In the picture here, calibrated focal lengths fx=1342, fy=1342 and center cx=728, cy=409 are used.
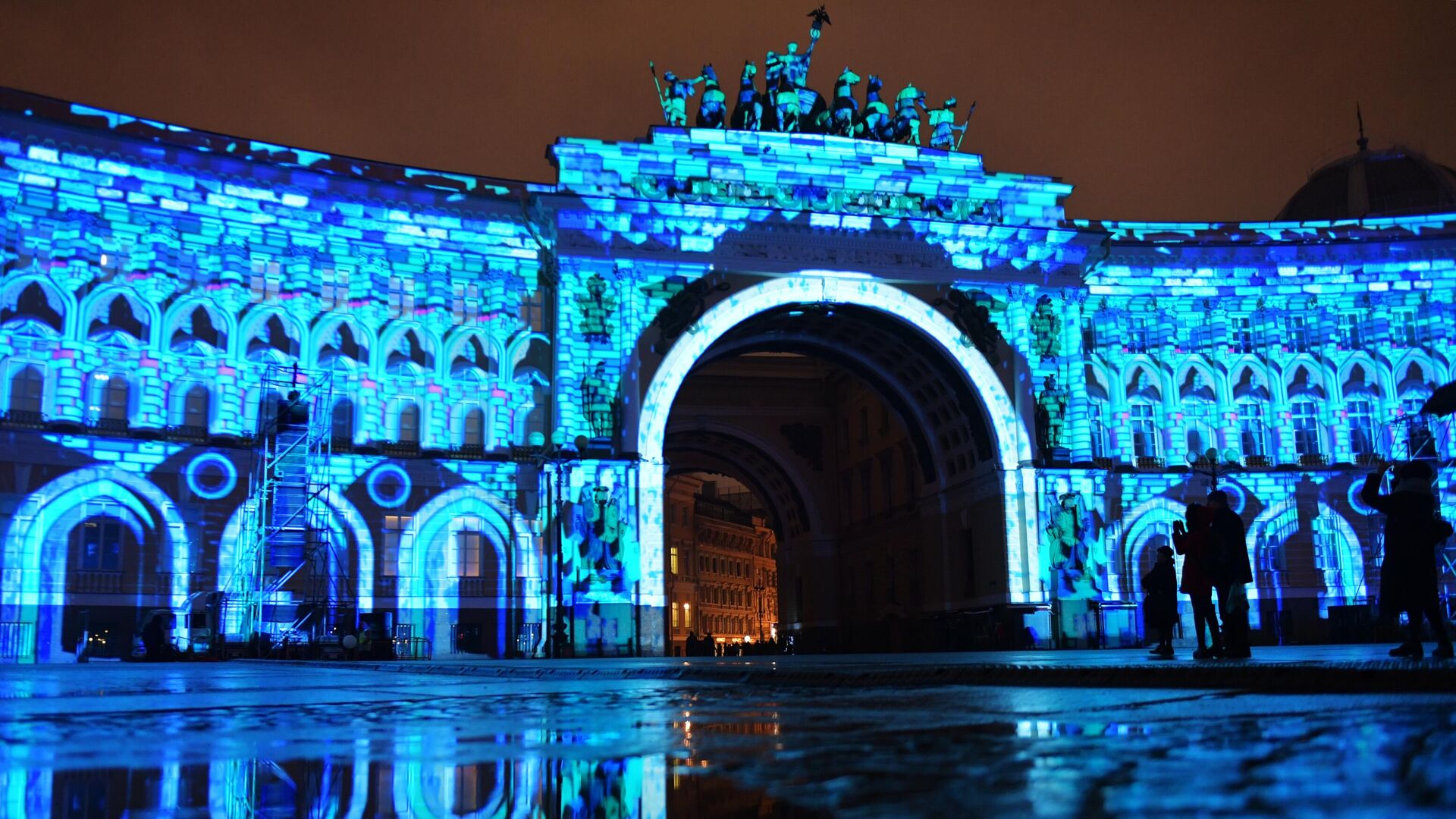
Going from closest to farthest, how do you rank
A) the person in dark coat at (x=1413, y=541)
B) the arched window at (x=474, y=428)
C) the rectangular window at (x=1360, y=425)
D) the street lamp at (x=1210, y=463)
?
the person in dark coat at (x=1413, y=541), the arched window at (x=474, y=428), the street lamp at (x=1210, y=463), the rectangular window at (x=1360, y=425)

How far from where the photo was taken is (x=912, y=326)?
3512 centimetres

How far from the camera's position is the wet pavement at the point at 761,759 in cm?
213

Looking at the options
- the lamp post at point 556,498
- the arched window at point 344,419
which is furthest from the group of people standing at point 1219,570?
the arched window at point 344,419

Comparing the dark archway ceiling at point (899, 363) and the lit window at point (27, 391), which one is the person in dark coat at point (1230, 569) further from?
the lit window at point (27, 391)

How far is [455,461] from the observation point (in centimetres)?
3231

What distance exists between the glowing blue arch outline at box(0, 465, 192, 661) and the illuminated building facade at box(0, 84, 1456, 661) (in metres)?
0.07

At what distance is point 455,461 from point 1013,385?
14582mm

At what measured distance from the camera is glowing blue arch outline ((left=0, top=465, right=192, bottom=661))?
90.8 feet

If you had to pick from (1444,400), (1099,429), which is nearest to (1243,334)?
Result: (1099,429)

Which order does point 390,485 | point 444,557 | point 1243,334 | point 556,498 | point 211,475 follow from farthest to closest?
point 1243,334, point 556,498, point 444,557, point 390,485, point 211,475

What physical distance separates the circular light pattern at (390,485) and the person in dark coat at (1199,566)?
75.9 feet

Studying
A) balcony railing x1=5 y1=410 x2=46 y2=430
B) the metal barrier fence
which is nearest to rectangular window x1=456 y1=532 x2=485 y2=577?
the metal barrier fence

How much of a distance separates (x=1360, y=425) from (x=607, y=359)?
2129cm

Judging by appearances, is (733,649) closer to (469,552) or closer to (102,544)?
(469,552)
